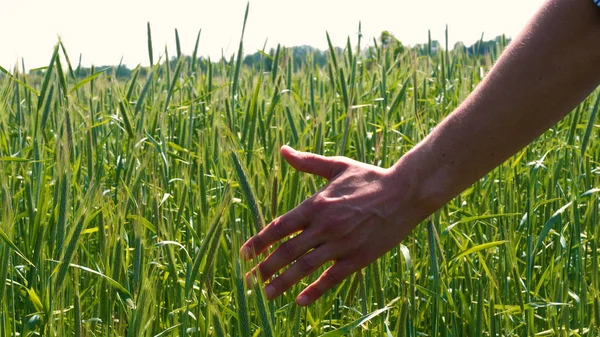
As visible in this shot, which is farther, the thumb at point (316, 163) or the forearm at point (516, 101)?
the thumb at point (316, 163)

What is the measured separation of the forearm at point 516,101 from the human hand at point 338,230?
0.14 ft

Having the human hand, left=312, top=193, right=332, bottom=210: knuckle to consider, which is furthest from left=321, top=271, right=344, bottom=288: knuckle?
left=312, top=193, right=332, bottom=210: knuckle

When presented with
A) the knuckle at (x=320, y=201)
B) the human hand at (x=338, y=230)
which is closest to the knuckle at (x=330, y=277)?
the human hand at (x=338, y=230)

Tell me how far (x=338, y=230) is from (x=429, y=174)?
0.16m

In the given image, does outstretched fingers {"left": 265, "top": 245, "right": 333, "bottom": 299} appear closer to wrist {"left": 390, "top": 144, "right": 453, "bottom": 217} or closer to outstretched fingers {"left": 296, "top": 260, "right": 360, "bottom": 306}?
outstretched fingers {"left": 296, "top": 260, "right": 360, "bottom": 306}

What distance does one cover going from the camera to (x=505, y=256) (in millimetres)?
1610

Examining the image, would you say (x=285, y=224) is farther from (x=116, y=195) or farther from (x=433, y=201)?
(x=116, y=195)

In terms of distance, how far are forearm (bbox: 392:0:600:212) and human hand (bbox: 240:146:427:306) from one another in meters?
0.04

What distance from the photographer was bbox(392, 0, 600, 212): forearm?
3.60ft

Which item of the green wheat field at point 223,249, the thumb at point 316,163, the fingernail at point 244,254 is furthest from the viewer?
the thumb at point 316,163

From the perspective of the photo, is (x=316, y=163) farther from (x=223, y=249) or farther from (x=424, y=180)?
(x=223, y=249)

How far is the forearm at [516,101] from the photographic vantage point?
110 centimetres

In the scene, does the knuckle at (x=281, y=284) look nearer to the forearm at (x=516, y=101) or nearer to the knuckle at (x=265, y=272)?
the knuckle at (x=265, y=272)

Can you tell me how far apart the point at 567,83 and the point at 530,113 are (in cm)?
7
